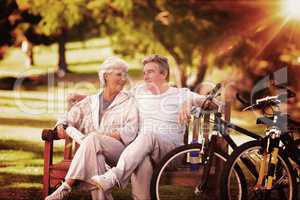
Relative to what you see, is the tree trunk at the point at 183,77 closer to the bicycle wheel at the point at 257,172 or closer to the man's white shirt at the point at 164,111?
the man's white shirt at the point at 164,111

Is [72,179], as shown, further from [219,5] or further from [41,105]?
[219,5]

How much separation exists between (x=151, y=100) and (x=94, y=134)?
56 centimetres

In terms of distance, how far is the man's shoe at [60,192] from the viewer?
509cm

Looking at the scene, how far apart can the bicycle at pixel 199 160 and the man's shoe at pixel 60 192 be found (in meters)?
0.60

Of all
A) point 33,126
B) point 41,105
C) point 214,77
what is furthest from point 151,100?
point 214,77

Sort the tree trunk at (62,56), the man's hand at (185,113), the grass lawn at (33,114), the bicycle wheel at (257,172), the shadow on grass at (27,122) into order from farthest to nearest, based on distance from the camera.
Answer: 1. the tree trunk at (62,56)
2. the shadow on grass at (27,122)
3. the grass lawn at (33,114)
4. the man's hand at (185,113)
5. the bicycle wheel at (257,172)

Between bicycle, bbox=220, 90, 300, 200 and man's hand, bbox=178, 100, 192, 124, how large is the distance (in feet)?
1.48

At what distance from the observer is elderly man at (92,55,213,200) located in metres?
5.09

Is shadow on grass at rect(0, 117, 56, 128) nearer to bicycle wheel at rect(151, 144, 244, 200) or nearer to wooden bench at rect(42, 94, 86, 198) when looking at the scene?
wooden bench at rect(42, 94, 86, 198)

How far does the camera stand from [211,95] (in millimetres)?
5219

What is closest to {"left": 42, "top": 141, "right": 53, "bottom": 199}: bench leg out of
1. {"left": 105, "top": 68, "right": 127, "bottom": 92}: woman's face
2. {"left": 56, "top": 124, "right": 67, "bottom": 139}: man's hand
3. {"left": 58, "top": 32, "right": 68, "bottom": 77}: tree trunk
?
{"left": 56, "top": 124, "right": 67, "bottom": 139}: man's hand

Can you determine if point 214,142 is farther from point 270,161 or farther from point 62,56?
point 62,56

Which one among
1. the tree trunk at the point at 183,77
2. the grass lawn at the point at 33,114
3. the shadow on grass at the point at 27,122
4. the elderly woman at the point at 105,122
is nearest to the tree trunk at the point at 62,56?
the grass lawn at the point at 33,114

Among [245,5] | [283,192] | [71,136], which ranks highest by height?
[245,5]
